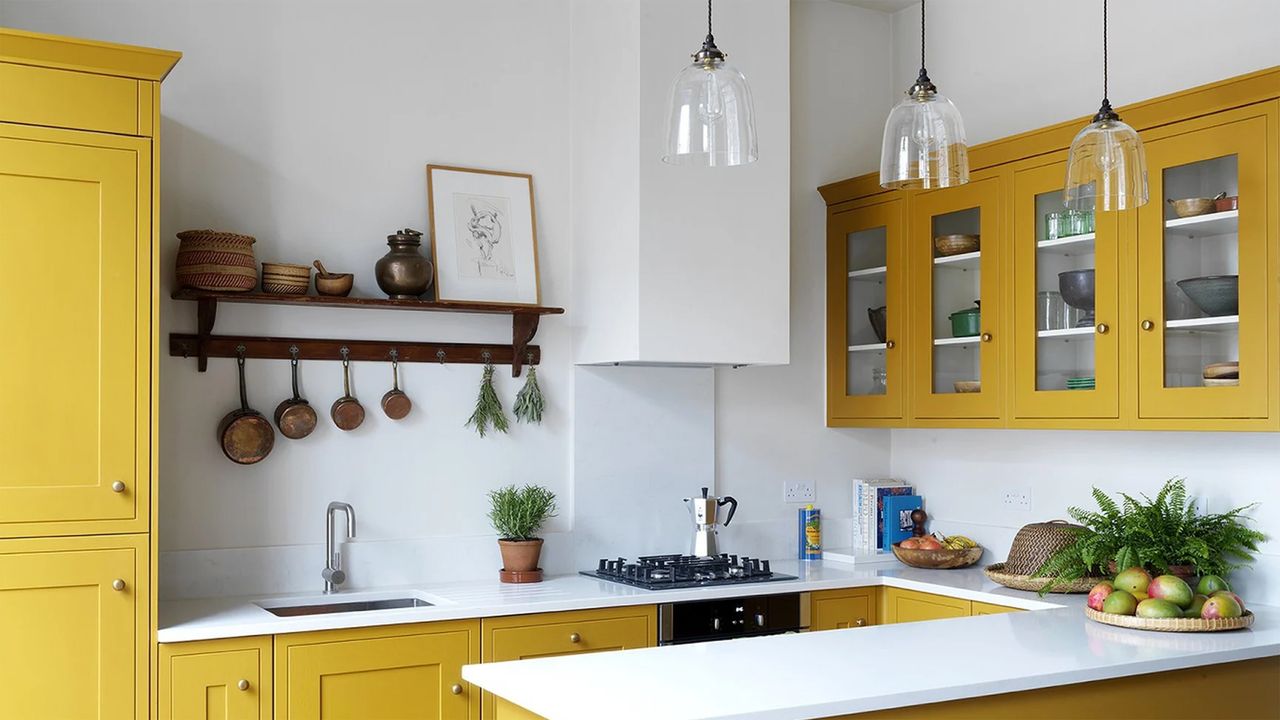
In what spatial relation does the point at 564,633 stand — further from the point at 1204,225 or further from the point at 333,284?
the point at 1204,225

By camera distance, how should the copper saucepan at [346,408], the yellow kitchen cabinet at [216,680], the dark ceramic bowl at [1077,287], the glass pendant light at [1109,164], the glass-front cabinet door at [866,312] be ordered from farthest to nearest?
the glass-front cabinet door at [866,312] < the copper saucepan at [346,408] < the dark ceramic bowl at [1077,287] < the yellow kitchen cabinet at [216,680] < the glass pendant light at [1109,164]

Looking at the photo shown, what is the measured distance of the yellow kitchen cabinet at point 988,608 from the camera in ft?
11.9

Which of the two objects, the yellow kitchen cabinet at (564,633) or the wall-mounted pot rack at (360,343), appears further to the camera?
the wall-mounted pot rack at (360,343)

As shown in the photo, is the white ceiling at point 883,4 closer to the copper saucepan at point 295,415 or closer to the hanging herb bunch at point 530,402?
the hanging herb bunch at point 530,402

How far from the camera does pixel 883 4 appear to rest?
4.86 m

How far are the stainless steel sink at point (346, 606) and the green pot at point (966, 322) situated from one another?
203 cm

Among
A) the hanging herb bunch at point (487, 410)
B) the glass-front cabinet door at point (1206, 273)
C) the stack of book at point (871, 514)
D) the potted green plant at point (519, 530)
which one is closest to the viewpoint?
the glass-front cabinet door at point (1206, 273)

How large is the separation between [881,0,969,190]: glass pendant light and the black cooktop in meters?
1.92

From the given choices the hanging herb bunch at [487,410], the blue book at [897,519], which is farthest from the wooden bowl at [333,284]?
the blue book at [897,519]

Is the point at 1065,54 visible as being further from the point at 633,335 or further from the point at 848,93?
the point at 633,335

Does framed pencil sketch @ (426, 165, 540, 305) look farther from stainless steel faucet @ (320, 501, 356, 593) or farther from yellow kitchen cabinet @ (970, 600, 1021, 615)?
yellow kitchen cabinet @ (970, 600, 1021, 615)

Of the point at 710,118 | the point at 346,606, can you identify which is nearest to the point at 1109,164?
the point at 710,118

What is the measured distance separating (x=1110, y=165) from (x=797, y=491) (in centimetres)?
247

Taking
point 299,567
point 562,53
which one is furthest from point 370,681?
point 562,53
